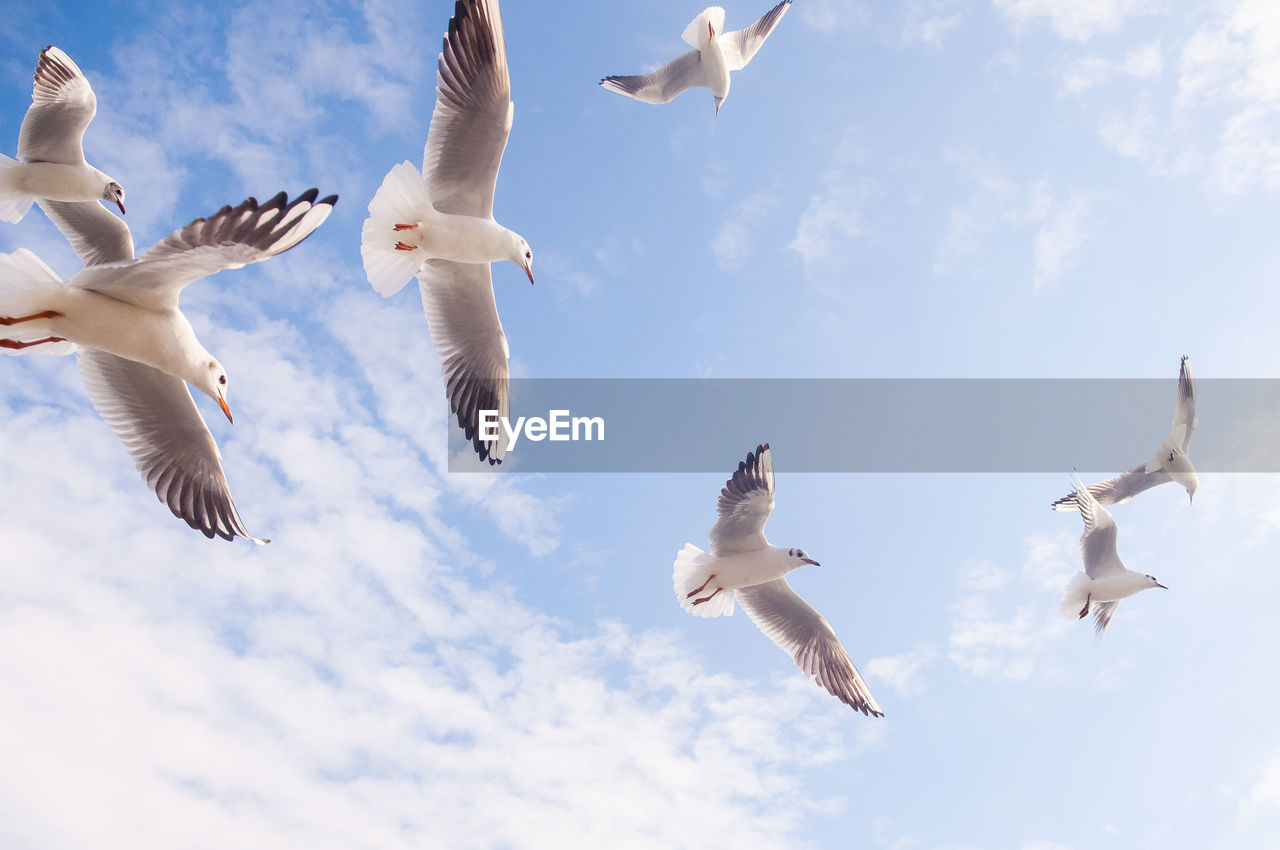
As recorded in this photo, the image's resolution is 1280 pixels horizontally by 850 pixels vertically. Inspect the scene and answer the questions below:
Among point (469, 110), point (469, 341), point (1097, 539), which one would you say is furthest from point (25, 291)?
point (1097, 539)

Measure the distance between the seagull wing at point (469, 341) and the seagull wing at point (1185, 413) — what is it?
24.1 ft

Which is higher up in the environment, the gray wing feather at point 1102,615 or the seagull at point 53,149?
the seagull at point 53,149

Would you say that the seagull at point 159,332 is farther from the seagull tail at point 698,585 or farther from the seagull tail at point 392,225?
the seagull tail at point 698,585

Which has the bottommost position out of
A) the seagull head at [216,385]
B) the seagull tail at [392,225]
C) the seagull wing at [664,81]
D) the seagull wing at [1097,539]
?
the seagull head at [216,385]

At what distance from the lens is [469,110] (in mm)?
5551

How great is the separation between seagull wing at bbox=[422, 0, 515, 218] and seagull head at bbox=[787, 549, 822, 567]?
12.3 ft

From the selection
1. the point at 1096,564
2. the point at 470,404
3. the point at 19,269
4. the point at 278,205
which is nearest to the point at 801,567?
the point at 470,404

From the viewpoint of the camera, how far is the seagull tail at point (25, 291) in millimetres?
4074

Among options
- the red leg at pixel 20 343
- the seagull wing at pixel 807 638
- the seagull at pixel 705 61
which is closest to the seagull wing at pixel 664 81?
the seagull at pixel 705 61

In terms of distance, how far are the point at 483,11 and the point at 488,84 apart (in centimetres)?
44

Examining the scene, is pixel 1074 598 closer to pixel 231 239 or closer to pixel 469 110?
pixel 469 110

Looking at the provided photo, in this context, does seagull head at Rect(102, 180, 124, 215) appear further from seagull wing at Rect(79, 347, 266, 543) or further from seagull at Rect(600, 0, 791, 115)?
seagull at Rect(600, 0, 791, 115)

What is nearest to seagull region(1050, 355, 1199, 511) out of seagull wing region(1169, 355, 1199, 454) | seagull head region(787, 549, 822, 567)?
seagull wing region(1169, 355, 1199, 454)

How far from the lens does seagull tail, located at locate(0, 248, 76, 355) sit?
4074 mm
